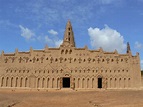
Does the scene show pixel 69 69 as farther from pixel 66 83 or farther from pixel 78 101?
pixel 78 101

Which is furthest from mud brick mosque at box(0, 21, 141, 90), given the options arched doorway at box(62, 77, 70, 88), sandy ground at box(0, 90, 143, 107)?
sandy ground at box(0, 90, 143, 107)

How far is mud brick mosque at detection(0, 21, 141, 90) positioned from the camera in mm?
44844

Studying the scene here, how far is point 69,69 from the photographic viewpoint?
45.5 meters

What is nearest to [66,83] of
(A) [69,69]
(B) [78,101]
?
(A) [69,69]

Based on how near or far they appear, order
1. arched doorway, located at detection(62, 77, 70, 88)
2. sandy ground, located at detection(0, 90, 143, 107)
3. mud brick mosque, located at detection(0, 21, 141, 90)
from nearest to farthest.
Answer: sandy ground, located at detection(0, 90, 143, 107) → mud brick mosque, located at detection(0, 21, 141, 90) → arched doorway, located at detection(62, 77, 70, 88)

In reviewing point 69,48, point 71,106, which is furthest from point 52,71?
point 71,106

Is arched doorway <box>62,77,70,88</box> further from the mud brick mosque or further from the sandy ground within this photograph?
the sandy ground

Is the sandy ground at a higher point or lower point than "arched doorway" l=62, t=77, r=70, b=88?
lower

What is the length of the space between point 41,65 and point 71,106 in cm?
2681

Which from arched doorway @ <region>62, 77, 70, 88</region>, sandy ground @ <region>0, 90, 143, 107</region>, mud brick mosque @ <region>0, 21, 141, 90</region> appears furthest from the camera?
arched doorway @ <region>62, 77, 70, 88</region>

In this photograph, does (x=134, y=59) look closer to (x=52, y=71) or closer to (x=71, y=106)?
(x=52, y=71)

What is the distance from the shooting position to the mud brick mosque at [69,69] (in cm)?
4484

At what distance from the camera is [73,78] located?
4503 cm

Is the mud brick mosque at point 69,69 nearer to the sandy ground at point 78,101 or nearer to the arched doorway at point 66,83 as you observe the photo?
the arched doorway at point 66,83
